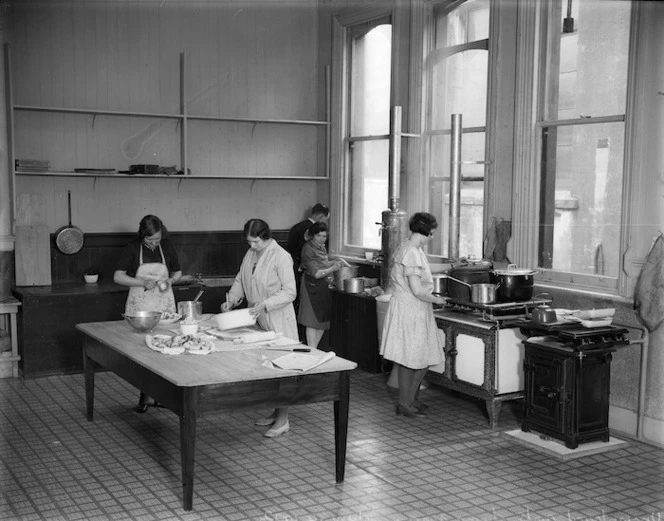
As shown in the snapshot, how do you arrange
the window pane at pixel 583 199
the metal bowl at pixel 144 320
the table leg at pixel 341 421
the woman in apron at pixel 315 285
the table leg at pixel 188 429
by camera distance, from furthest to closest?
1. the woman in apron at pixel 315 285
2. the window pane at pixel 583 199
3. the metal bowl at pixel 144 320
4. the table leg at pixel 341 421
5. the table leg at pixel 188 429

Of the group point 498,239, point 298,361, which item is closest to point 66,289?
point 298,361

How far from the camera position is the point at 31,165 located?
797 centimetres

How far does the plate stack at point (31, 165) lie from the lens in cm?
793

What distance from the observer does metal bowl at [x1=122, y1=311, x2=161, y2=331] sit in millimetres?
5578

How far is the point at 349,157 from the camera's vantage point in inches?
369

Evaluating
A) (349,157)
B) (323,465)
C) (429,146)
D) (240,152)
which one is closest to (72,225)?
(240,152)

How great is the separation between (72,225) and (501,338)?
4.65 metres

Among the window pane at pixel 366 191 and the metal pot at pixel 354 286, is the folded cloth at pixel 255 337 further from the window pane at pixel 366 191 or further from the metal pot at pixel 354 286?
the window pane at pixel 366 191

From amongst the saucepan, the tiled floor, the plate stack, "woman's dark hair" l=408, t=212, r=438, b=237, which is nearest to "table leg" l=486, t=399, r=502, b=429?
the tiled floor

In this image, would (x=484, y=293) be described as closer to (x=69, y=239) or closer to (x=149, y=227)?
(x=149, y=227)

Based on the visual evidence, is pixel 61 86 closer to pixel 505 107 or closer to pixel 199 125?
pixel 199 125

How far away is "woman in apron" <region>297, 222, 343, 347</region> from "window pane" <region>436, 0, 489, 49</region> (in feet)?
7.01

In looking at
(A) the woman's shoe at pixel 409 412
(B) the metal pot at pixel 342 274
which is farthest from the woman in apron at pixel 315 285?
(A) the woman's shoe at pixel 409 412

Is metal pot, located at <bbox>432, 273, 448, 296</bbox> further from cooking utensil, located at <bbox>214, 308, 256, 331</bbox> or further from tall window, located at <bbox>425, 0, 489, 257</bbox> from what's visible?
cooking utensil, located at <bbox>214, 308, 256, 331</bbox>
